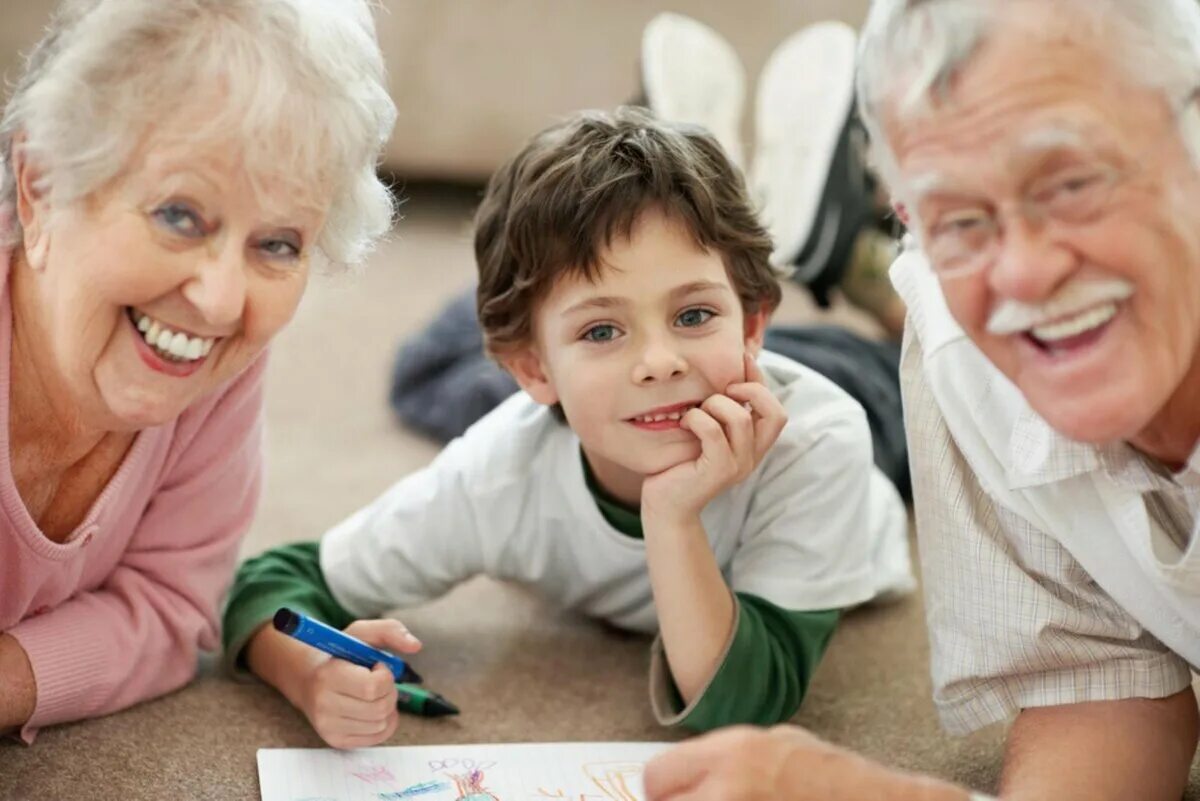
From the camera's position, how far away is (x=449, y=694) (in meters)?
1.41

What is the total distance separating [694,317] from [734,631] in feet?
0.88

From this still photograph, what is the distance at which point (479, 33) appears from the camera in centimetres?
282

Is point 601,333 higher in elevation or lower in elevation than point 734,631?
higher

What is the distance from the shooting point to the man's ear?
3.59 feet

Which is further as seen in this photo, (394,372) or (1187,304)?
(394,372)

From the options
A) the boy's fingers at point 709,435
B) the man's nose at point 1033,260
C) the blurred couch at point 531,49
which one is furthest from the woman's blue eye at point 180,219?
the blurred couch at point 531,49

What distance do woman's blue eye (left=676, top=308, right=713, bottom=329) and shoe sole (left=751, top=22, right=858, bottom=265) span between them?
0.81 meters

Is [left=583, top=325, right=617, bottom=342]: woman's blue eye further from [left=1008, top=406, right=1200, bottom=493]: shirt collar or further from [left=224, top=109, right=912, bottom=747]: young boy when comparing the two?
[left=1008, top=406, right=1200, bottom=493]: shirt collar

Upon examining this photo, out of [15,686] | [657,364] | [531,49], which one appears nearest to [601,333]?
[657,364]

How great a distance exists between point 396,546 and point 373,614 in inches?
3.5

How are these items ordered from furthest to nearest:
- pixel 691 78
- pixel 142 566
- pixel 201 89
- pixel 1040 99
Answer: pixel 691 78 → pixel 142 566 → pixel 201 89 → pixel 1040 99

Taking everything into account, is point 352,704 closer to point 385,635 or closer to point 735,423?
point 385,635

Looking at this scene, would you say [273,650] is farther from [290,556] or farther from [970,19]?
[970,19]

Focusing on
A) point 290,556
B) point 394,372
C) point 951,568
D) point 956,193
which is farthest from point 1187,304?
point 394,372
